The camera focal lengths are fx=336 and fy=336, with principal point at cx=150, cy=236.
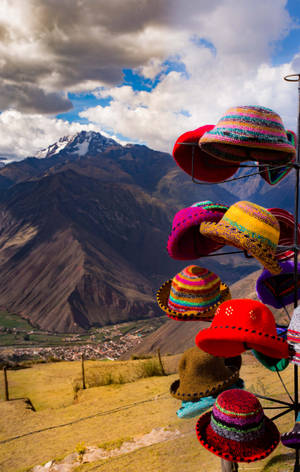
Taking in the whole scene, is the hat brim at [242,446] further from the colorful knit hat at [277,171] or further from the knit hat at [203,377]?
the colorful knit hat at [277,171]

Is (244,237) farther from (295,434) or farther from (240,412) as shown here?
(295,434)

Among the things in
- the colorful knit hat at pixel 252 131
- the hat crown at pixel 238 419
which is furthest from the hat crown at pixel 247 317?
the colorful knit hat at pixel 252 131

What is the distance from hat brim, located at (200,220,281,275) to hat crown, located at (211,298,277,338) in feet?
1.38

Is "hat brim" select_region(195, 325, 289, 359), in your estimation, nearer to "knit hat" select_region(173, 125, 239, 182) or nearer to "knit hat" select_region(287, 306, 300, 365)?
"knit hat" select_region(287, 306, 300, 365)

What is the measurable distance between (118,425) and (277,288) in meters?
6.16

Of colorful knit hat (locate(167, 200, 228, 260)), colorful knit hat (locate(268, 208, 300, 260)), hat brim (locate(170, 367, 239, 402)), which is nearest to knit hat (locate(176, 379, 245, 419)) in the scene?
hat brim (locate(170, 367, 239, 402))

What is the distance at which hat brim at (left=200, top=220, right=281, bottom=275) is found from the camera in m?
3.23

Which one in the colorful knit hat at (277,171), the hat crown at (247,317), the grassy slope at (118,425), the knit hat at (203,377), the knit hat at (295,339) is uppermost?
the colorful knit hat at (277,171)

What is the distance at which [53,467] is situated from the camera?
673cm

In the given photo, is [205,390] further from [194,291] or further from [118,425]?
[118,425]

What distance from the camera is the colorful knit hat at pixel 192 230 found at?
158 inches

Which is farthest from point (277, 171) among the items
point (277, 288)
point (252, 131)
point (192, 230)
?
point (277, 288)

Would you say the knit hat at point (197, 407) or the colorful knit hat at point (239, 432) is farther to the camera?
the knit hat at point (197, 407)

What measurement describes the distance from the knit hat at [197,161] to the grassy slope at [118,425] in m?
4.09
